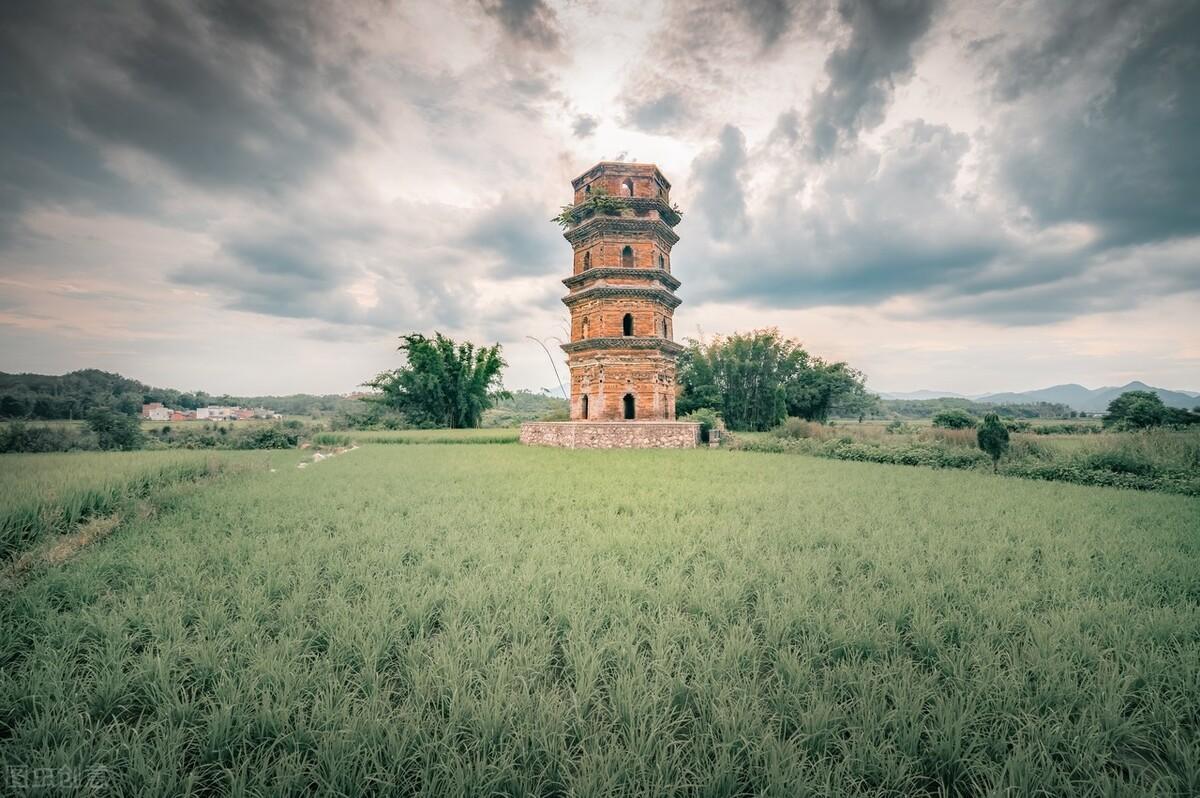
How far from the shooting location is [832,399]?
115 ft

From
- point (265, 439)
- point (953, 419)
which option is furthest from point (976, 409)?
point (265, 439)

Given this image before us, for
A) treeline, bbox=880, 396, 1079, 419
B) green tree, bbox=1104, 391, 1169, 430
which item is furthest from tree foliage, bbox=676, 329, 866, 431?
green tree, bbox=1104, 391, 1169, 430

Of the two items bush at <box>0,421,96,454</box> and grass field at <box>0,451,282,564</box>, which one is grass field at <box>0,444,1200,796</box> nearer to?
grass field at <box>0,451,282,564</box>

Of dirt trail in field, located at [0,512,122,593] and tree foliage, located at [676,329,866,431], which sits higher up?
tree foliage, located at [676,329,866,431]

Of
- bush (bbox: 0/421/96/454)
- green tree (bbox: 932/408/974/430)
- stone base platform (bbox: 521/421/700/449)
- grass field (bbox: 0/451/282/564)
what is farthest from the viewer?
green tree (bbox: 932/408/974/430)

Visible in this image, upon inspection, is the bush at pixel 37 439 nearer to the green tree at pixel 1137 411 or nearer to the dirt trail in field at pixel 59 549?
the dirt trail in field at pixel 59 549

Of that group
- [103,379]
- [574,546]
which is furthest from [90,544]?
[103,379]

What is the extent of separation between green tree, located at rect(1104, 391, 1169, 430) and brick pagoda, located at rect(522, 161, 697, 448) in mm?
19413

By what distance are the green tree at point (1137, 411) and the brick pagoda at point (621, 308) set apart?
1941 centimetres

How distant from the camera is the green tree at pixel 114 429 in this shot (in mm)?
20016

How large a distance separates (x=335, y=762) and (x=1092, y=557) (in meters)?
8.04

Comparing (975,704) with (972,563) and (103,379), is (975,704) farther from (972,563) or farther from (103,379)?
(103,379)

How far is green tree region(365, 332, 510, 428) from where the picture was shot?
3528cm

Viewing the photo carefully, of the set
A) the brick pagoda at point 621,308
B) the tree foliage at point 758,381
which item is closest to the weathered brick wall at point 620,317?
the brick pagoda at point 621,308
